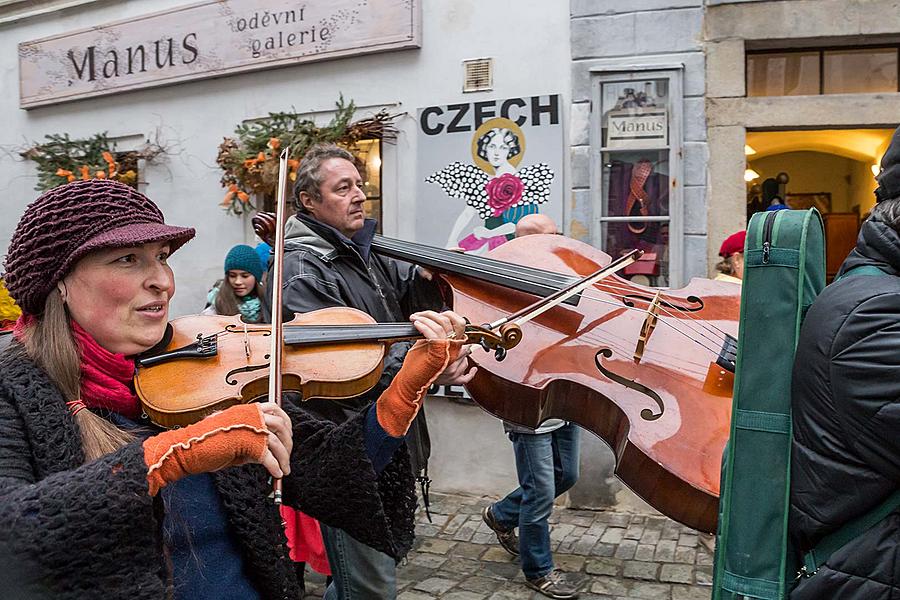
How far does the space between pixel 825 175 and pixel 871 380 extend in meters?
7.45

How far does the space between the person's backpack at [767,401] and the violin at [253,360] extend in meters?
0.59

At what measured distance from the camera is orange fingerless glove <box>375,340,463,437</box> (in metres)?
1.71

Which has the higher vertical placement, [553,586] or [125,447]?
[125,447]

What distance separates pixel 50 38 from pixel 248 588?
7.07m

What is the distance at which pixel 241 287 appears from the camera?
483cm

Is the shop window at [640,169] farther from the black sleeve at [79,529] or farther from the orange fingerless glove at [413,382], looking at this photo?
the black sleeve at [79,529]

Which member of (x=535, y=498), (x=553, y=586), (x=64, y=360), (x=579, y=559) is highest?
(x=64, y=360)

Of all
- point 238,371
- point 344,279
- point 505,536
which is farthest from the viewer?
point 505,536

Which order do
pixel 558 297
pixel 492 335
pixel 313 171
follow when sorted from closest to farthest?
pixel 492 335 → pixel 558 297 → pixel 313 171

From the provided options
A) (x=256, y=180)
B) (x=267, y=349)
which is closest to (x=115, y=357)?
(x=267, y=349)

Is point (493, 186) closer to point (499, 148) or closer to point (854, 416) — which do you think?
point (499, 148)

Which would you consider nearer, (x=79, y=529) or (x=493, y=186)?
(x=79, y=529)

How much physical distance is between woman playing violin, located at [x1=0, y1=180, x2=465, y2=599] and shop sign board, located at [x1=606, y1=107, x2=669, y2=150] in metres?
3.46

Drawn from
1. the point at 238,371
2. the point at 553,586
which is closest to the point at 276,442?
the point at 238,371
